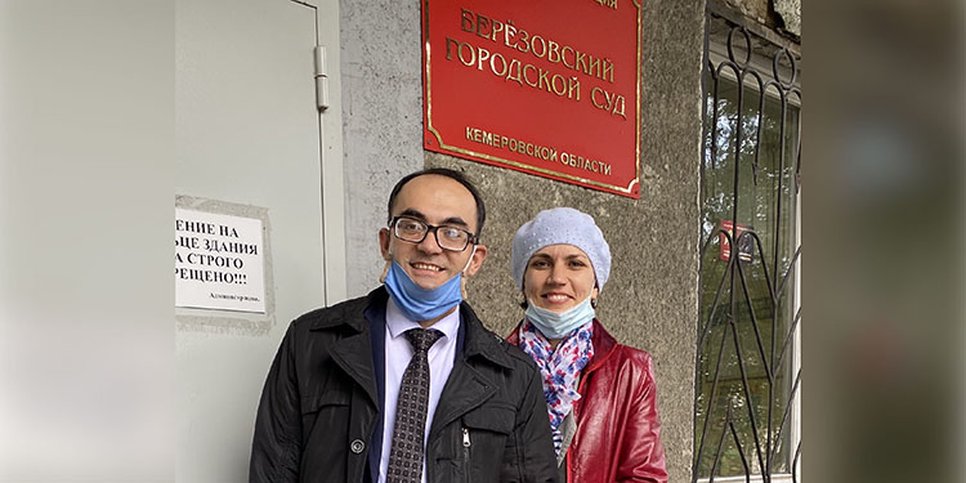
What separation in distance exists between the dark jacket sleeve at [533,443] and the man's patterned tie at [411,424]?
21cm

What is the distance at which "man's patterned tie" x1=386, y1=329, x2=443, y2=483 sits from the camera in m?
1.81

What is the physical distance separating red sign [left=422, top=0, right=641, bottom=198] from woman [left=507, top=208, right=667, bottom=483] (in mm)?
753

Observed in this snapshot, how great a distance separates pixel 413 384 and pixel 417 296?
18cm

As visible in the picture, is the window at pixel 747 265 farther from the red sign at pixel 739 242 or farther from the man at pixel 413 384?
the man at pixel 413 384

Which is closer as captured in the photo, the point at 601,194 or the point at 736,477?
the point at 601,194

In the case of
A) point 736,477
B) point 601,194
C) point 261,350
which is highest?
point 601,194

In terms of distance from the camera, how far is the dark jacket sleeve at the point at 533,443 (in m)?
1.94

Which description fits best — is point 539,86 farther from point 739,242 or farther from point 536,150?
point 739,242

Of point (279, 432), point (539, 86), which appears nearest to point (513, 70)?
point (539, 86)

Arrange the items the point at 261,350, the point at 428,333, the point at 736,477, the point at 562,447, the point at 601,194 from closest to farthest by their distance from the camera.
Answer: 1. the point at 428,333
2. the point at 562,447
3. the point at 261,350
4. the point at 601,194
5. the point at 736,477
